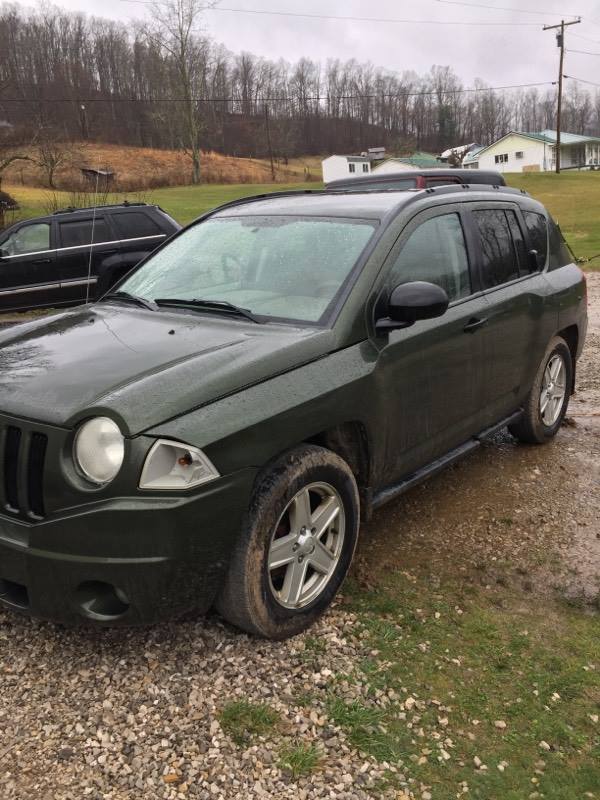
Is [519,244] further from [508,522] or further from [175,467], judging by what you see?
[175,467]

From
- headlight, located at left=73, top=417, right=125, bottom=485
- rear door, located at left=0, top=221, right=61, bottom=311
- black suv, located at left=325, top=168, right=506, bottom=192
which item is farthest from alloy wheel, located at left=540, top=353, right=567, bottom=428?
rear door, located at left=0, top=221, right=61, bottom=311

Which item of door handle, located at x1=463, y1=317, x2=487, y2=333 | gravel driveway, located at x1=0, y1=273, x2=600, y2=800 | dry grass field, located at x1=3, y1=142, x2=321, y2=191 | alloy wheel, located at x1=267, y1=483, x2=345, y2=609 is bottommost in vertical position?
gravel driveway, located at x1=0, y1=273, x2=600, y2=800

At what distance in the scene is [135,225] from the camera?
1191 cm

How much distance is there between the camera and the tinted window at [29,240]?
38.4ft

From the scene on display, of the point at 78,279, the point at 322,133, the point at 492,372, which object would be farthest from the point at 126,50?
the point at 492,372

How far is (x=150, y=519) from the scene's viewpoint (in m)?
2.41

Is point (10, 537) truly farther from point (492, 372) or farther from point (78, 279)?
point (78, 279)

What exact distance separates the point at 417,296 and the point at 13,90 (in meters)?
80.6

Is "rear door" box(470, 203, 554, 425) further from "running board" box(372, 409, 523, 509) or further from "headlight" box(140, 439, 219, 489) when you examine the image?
"headlight" box(140, 439, 219, 489)

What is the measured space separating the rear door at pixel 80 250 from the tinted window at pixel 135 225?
0.52 ft

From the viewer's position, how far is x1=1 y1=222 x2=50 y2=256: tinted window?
11.7 metres

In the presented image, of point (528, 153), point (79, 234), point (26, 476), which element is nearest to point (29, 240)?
point (79, 234)

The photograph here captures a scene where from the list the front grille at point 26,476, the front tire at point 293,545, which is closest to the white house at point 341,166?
the front tire at point 293,545

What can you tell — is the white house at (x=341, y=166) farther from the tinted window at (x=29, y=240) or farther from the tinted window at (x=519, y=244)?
the tinted window at (x=519, y=244)
